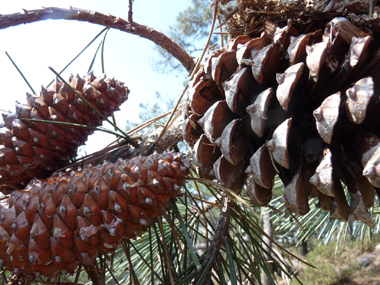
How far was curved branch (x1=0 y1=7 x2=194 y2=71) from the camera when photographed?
0.55 metres

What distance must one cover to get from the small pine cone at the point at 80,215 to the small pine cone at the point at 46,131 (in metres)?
0.09

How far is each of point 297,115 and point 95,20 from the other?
0.48 meters

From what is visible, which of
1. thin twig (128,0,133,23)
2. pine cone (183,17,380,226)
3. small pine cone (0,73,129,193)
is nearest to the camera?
pine cone (183,17,380,226)

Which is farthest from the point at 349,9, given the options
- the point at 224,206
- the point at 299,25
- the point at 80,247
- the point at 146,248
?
the point at 146,248

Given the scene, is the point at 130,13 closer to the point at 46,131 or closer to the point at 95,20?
the point at 95,20

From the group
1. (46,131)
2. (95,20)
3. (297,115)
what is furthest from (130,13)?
(297,115)

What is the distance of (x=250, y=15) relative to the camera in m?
0.49

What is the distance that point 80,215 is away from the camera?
1.34 ft

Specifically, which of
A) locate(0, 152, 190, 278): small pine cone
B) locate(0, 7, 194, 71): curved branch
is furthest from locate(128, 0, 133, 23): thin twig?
locate(0, 152, 190, 278): small pine cone

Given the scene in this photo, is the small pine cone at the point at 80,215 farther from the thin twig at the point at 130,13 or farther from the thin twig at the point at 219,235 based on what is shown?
the thin twig at the point at 130,13

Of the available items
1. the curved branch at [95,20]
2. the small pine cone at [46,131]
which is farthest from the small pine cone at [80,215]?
the curved branch at [95,20]

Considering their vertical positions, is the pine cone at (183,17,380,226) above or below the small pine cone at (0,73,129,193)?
below

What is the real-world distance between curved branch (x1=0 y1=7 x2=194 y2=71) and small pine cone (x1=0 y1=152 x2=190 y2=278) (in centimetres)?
35

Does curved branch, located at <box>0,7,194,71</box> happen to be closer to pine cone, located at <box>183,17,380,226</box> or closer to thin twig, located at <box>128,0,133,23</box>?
thin twig, located at <box>128,0,133,23</box>
